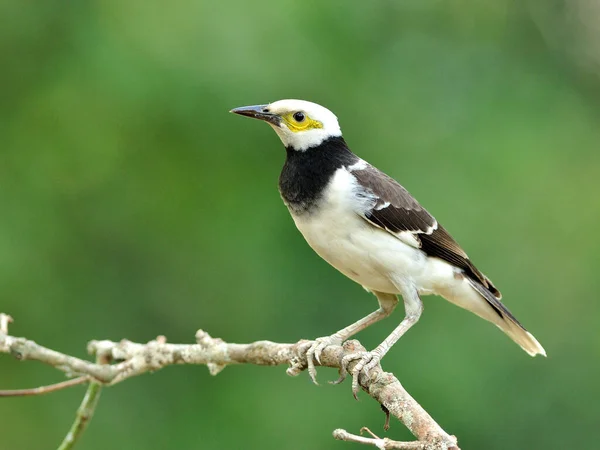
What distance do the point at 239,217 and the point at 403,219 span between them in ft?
10.4

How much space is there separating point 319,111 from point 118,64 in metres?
2.90

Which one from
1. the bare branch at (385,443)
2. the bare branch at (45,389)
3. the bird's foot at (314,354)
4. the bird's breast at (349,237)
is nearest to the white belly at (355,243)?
the bird's breast at (349,237)

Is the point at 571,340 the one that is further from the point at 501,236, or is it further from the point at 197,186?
the point at 197,186

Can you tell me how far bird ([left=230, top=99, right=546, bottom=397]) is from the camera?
411cm

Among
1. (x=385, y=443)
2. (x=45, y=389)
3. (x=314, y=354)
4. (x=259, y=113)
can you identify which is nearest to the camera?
(x=385, y=443)

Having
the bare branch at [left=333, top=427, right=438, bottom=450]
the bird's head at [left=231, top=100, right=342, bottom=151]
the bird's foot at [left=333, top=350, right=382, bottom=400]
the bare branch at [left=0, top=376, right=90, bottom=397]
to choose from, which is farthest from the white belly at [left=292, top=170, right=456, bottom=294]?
the bare branch at [left=333, top=427, right=438, bottom=450]

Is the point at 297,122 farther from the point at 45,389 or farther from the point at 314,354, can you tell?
the point at 45,389

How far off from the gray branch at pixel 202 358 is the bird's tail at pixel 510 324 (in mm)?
1094

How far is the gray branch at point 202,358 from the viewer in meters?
3.28

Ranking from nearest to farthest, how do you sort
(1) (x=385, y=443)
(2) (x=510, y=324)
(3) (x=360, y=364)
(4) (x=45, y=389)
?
(1) (x=385, y=443) < (3) (x=360, y=364) < (4) (x=45, y=389) < (2) (x=510, y=324)

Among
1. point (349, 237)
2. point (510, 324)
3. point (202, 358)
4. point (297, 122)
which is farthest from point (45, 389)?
point (510, 324)

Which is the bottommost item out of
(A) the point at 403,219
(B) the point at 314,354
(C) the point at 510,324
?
(B) the point at 314,354

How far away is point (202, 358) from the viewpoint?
4.27 metres

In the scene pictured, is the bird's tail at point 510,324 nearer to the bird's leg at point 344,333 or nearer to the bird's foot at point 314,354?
the bird's leg at point 344,333
